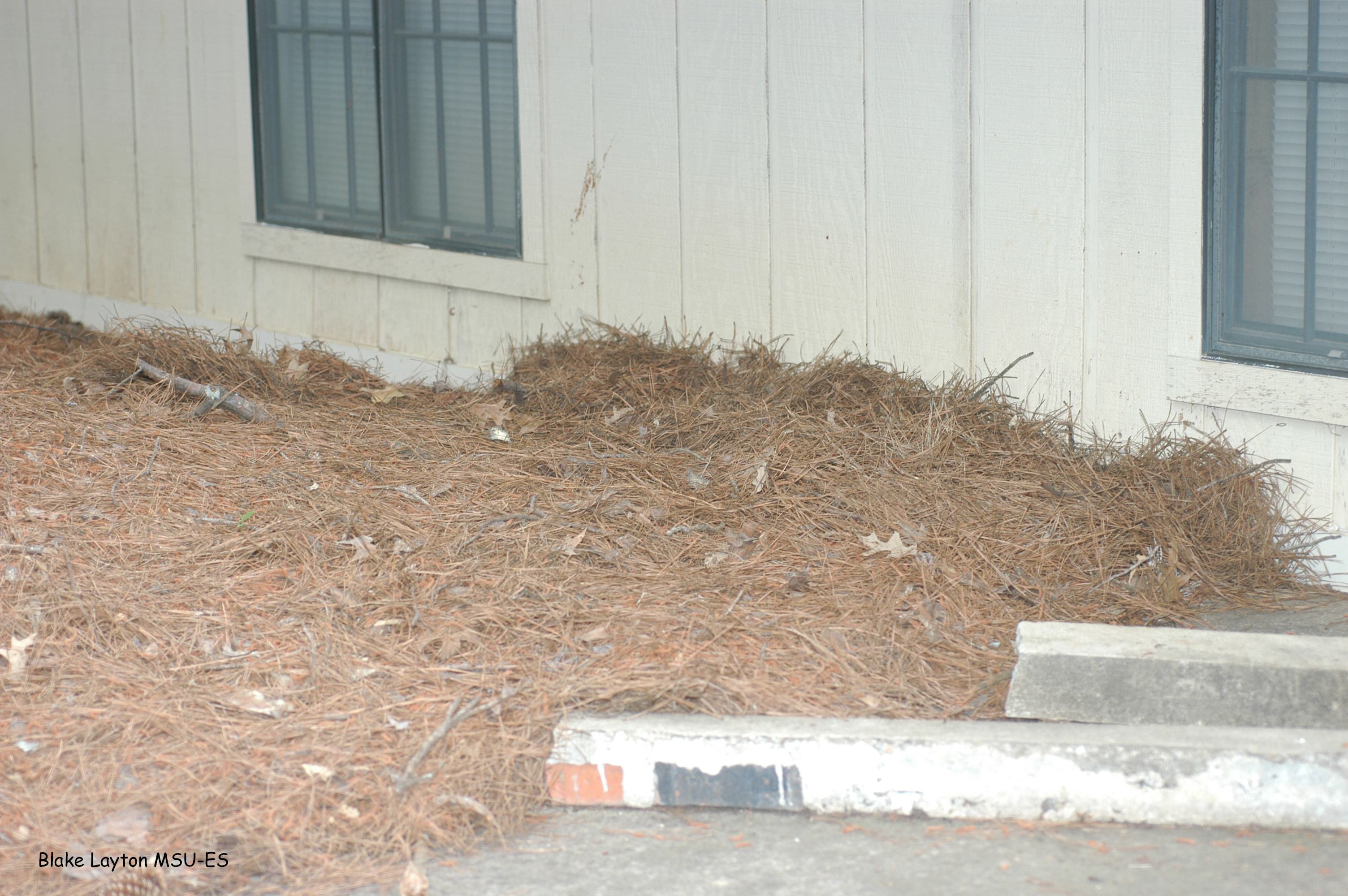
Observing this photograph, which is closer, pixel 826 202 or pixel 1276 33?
pixel 1276 33

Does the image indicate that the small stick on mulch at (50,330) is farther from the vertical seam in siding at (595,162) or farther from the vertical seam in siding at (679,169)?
the vertical seam in siding at (679,169)

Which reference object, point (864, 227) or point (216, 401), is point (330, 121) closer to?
point (216, 401)

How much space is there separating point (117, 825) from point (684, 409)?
2.63 metres

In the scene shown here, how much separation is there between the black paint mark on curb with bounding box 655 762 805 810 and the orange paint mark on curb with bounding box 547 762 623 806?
0.31 feet

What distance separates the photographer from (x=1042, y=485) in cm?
429

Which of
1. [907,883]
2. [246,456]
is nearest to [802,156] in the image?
[246,456]

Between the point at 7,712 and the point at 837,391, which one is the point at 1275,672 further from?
the point at 7,712

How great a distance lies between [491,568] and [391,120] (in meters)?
3.04

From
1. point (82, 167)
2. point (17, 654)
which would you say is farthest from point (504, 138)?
point (17, 654)

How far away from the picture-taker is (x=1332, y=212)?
389 centimetres

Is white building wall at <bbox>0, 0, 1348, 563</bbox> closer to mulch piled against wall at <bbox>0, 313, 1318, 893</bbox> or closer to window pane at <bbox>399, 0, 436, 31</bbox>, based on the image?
mulch piled against wall at <bbox>0, 313, 1318, 893</bbox>

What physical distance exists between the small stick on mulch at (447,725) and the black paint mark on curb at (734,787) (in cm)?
40

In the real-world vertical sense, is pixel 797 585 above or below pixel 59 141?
below

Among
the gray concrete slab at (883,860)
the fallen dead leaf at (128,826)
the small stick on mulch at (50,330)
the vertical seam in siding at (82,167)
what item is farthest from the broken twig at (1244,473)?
the vertical seam in siding at (82,167)
